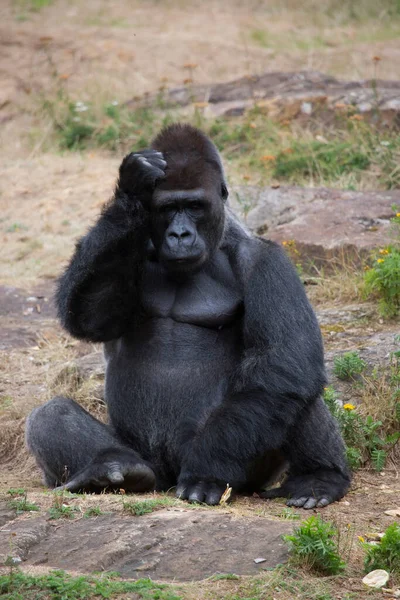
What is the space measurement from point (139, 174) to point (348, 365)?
1973mm

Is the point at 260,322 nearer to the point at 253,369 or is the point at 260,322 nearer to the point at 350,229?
the point at 253,369

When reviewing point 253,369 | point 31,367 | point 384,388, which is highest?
point 253,369

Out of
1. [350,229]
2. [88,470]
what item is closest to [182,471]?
[88,470]

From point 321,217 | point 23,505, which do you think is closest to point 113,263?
point 23,505

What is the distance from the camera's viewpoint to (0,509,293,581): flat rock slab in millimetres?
3439

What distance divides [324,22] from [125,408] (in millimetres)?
12452

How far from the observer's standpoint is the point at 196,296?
4.86m

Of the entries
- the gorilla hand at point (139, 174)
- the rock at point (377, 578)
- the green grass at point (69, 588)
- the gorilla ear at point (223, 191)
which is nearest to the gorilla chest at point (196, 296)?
the gorilla ear at point (223, 191)

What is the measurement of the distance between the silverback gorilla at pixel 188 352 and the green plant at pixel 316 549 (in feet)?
3.01

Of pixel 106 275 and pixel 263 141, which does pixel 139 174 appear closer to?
A: pixel 106 275

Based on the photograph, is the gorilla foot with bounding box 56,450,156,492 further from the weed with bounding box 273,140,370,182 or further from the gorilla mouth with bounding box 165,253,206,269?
the weed with bounding box 273,140,370,182

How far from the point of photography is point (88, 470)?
454 cm

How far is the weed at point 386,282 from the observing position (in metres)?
6.22

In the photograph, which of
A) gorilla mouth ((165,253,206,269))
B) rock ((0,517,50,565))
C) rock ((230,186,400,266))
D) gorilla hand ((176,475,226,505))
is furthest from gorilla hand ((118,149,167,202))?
rock ((230,186,400,266))
